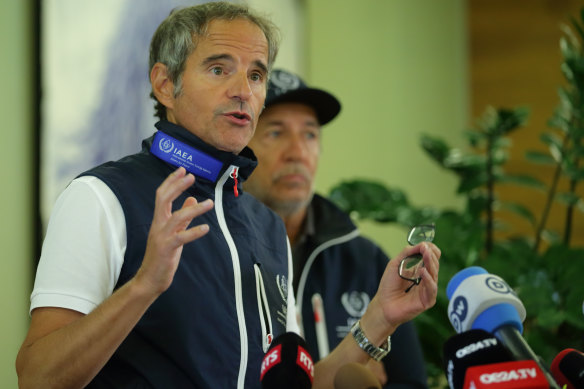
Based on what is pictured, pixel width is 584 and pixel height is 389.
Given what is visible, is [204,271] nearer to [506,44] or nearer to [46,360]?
[46,360]

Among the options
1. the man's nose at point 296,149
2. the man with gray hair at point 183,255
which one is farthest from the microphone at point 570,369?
the man's nose at point 296,149

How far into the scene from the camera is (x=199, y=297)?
3.40 feet

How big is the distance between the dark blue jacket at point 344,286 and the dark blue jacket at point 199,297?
65 cm

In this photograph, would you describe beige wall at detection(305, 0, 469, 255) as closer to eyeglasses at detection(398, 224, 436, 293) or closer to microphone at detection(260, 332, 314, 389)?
eyeglasses at detection(398, 224, 436, 293)

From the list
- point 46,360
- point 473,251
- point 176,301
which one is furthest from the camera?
point 473,251

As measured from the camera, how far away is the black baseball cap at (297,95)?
1931mm

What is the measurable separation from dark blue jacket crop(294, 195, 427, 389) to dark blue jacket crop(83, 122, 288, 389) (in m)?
0.65

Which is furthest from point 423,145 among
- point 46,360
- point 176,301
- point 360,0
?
point 46,360

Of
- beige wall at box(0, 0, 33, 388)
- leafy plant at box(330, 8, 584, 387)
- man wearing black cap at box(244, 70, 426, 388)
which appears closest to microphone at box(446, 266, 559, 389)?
man wearing black cap at box(244, 70, 426, 388)

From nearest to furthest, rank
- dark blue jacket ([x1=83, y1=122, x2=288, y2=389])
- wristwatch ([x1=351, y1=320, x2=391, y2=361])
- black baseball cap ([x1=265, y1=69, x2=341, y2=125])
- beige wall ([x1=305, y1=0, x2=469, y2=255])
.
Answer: dark blue jacket ([x1=83, y1=122, x2=288, y2=389]), wristwatch ([x1=351, y1=320, x2=391, y2=361]), black baseball cap ([x1=265, y1=69, x2=341, y2=125]), beige wall ([x1=305, y1=0, x2=469, y2=255])

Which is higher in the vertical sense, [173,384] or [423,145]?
[423,145]

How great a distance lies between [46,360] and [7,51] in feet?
3.77

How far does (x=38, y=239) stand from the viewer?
1849 mm

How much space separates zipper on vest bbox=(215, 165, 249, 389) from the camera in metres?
1.05
